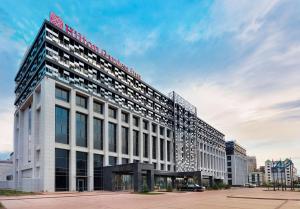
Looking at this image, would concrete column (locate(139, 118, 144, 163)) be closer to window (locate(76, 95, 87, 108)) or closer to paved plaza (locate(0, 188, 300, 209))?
window (locate(76, 95, 87, 108))

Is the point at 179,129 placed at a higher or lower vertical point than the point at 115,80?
Answer: lower

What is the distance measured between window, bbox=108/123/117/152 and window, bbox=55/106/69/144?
14.0m

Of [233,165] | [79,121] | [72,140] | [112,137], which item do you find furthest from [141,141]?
[233,165]

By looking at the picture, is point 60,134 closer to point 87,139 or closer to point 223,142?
point 87,139

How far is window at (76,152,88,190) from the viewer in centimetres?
5875

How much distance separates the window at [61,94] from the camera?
185 feet

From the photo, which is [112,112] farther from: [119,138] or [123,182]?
[123,182]

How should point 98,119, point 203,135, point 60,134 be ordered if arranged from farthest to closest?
point 203,135, point 98,119, point 60,134

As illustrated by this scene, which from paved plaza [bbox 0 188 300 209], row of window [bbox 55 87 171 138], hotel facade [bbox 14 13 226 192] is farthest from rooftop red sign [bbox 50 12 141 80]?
paved plaza [bbox 0 188 300 209]

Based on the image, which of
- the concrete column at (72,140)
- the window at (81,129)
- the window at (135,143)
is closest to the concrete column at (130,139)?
the window at (135,143)

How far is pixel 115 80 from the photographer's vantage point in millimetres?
72000

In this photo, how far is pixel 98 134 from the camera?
66.3 metres

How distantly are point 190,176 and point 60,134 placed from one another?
122 feet

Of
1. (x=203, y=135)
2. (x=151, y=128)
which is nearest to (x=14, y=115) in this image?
(x=151, y=128)
